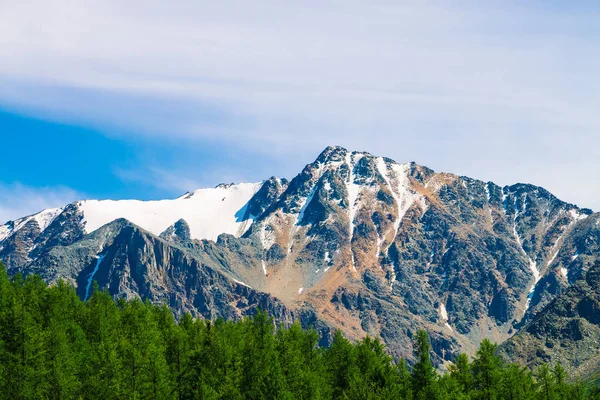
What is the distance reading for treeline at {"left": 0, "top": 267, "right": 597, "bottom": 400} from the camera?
85944mm

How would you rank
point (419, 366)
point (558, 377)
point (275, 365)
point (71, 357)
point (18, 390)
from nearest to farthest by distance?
1. point (18, 390)
2. point (71, 357)
3. point (275, 365)
4. point (419, 366)
5. point (558, 377)

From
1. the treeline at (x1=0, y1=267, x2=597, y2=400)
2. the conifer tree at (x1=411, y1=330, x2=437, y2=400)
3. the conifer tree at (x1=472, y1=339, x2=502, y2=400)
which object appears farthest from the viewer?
the conifer tree at (x1=472, y1=339, x2=502, y2=400)

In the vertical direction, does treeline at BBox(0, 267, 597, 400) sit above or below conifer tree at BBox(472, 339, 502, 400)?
above

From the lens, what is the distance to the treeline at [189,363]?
85.9 meters

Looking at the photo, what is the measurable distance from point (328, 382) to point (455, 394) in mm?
19291

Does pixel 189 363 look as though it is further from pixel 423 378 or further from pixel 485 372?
pixel 485 372

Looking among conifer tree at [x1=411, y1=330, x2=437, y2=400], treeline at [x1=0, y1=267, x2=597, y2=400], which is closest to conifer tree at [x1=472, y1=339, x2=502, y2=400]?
treeline at [x1=0, y1=267, x2=597, y2=400]

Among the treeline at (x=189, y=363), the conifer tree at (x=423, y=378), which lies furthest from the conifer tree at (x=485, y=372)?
the conifer tree at (x=423, y=378)

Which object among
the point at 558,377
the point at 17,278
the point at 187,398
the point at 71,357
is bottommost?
the point at 558,377

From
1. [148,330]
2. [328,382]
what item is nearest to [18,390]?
[148,330]

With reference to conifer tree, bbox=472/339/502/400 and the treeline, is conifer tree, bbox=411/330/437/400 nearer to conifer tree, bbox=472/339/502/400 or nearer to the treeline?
the treeline

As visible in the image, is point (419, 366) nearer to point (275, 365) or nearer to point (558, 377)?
point (275, 365)

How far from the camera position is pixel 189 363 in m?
103

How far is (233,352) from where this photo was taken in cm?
10225
